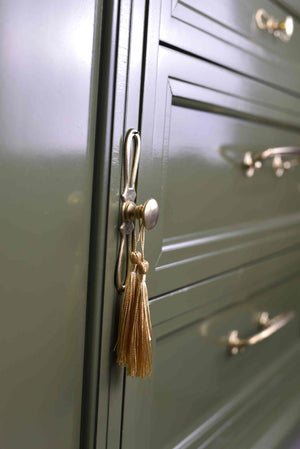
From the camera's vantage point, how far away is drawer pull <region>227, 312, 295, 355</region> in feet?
2.15

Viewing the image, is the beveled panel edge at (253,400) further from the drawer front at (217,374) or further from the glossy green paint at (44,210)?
the glossy green paint at (44,210)

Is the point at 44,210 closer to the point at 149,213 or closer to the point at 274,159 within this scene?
the point at 149,213

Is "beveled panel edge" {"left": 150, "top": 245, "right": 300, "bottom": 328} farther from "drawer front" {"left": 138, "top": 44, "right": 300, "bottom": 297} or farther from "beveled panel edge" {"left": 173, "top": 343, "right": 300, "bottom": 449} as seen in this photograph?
"beveled panel edge" {"left": 173, "top": 343, "right": 300, "bottom": 449}

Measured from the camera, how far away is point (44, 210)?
371mm

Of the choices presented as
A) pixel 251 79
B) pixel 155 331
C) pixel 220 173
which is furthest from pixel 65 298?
pixel 251 79

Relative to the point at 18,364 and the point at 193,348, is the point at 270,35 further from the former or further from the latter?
the point at 18,364

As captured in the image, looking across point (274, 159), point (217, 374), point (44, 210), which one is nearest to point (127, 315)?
point (44, 210)

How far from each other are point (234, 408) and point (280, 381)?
0.50 feet

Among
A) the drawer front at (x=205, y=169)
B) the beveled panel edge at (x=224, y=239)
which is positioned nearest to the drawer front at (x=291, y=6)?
the drawer front at (x=205, y=169)

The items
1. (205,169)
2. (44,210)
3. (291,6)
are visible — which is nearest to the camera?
(44,210)

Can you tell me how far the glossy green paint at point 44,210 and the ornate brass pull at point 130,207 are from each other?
0.04 meters

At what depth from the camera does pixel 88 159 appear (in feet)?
1.33

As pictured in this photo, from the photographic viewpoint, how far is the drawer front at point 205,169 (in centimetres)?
48

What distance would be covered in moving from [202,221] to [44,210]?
9.2 inches
